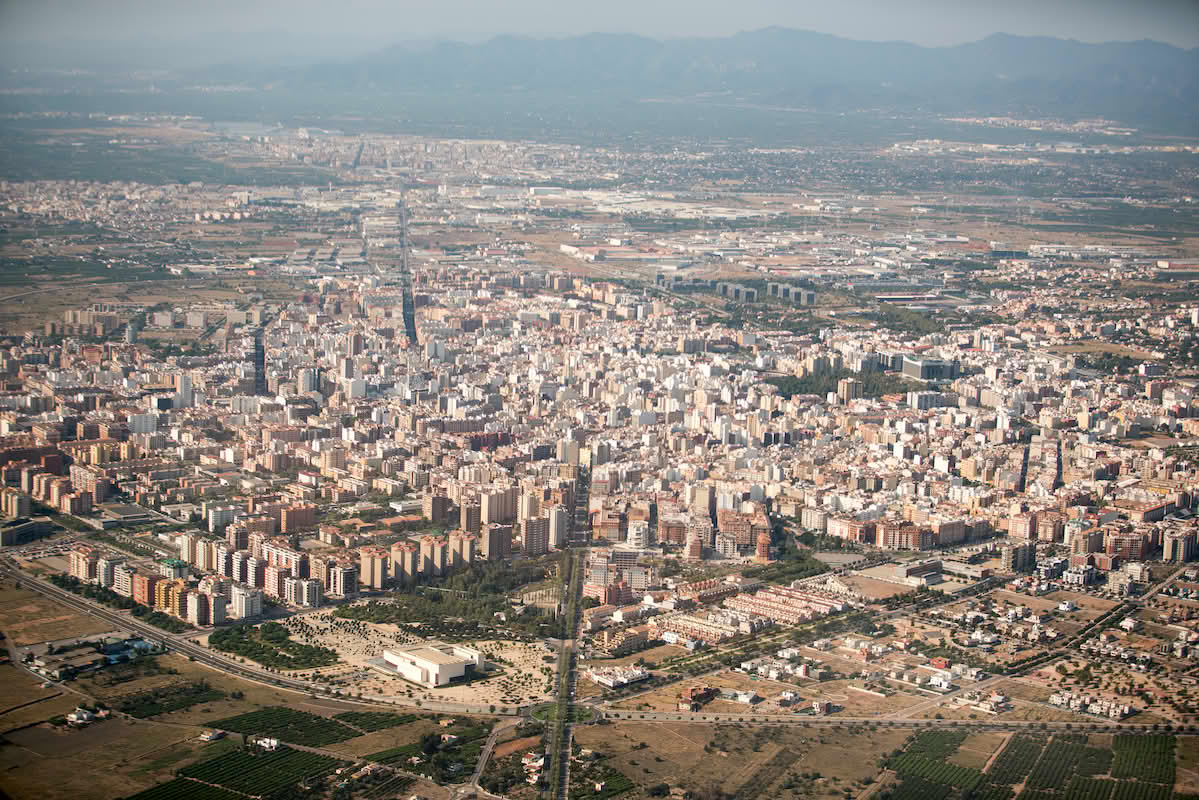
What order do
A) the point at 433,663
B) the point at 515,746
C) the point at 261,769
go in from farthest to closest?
the point at 433,663, the point at 515,746, the point at 261,769

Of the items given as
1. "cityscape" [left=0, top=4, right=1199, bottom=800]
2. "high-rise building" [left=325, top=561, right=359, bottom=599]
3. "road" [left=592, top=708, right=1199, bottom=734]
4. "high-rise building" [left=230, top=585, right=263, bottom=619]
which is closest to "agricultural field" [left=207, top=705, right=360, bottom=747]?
"cityscape" [left=0, top=4, right=1199, bottom=800]

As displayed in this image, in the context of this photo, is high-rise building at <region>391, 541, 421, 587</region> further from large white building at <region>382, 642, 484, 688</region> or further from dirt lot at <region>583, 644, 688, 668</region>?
dirt lot at <region>583, 644, 688, 668</region>

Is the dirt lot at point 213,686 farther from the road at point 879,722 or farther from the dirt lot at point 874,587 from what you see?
the dirt lot at point 874,587

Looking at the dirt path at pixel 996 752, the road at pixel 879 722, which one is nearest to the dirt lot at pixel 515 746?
the road at pixel 879 722

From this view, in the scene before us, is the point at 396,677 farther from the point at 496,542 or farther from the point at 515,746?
the point at 496,542

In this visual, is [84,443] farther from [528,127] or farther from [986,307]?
[528,127]

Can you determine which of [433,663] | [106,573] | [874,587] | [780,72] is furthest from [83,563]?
[780,72]
